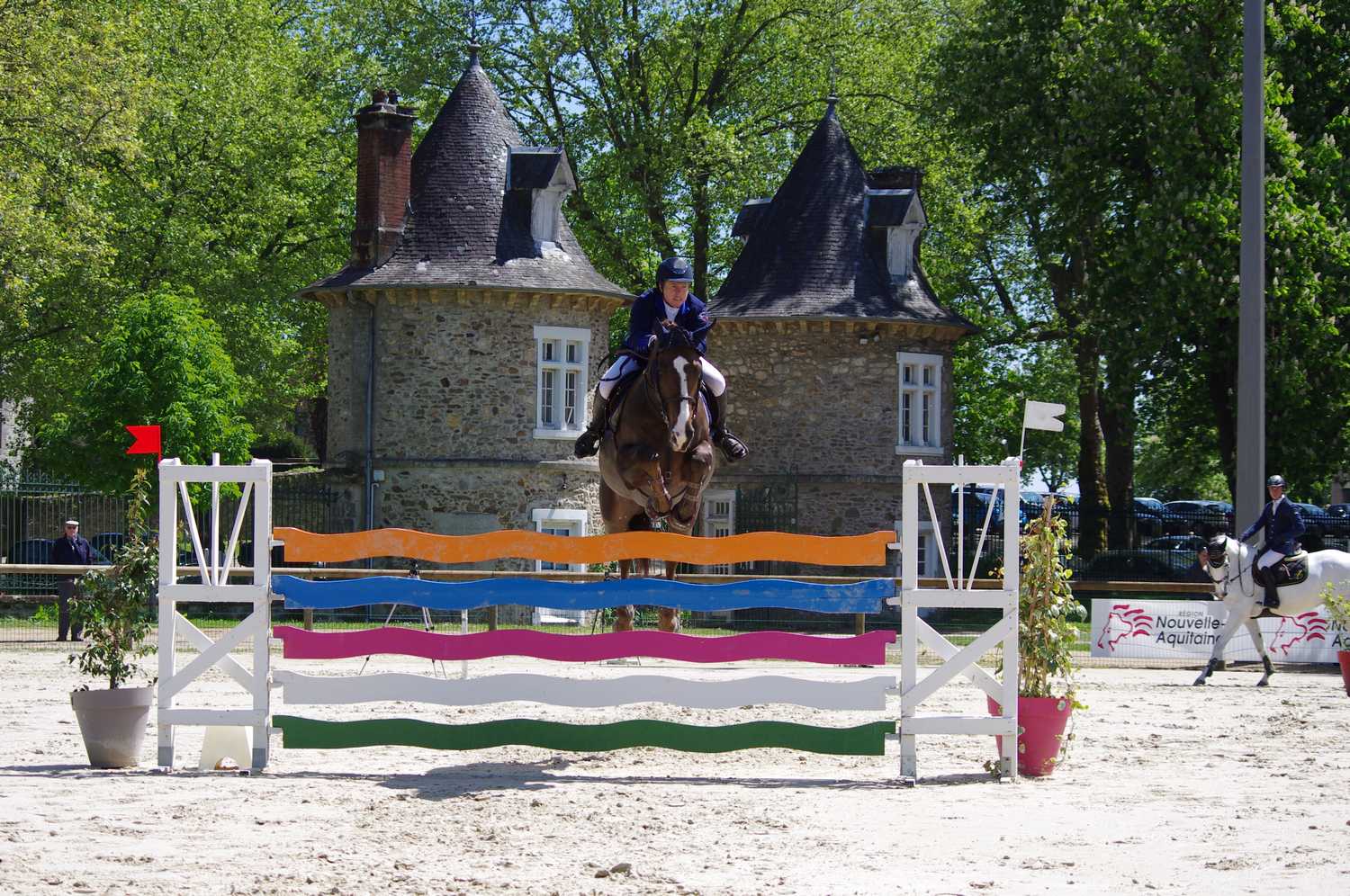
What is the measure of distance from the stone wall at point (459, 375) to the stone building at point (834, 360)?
4.38 meters

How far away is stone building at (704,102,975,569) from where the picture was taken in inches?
1331

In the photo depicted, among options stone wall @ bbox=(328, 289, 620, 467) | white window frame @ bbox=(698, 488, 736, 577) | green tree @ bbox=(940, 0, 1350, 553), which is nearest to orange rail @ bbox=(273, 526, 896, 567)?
green tree @ bbox=(940, 0, 1350, 553)

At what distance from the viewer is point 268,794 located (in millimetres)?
9328

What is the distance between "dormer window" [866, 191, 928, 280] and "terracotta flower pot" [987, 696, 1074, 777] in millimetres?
24844

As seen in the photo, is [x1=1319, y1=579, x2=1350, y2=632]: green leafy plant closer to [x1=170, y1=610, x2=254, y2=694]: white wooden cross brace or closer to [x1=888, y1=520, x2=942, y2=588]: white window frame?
[x1=170, y1=610, x2=254, y2=694]: white wooden cross brace

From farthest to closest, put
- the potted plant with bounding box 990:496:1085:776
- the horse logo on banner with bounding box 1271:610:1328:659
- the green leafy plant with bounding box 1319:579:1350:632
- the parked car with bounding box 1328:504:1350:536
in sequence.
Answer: the parked car with bounding box 1328:504:1350:536 → the horse logo on banner with bounding box 1271:610:1328:659 → the green leafy plant with bounding box 1319:579:1350:632 → the potted plant with bounding box 990:496:1085:776

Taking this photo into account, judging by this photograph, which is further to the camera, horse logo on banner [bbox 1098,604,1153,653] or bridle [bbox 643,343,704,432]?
horse logo on banner [bbox 1098,604,1153,653]

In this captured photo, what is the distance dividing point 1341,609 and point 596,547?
33.9 ft

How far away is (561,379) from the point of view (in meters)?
31.9

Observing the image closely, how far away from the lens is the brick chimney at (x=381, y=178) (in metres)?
32.2

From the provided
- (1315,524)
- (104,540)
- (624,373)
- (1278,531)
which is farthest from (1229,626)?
(104,540)

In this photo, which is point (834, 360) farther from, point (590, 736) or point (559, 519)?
point (590, 736)

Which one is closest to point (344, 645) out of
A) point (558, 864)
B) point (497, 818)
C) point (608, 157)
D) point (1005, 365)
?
point (497, 818)

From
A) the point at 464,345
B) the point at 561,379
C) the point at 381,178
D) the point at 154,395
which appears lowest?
the point at 154,395
